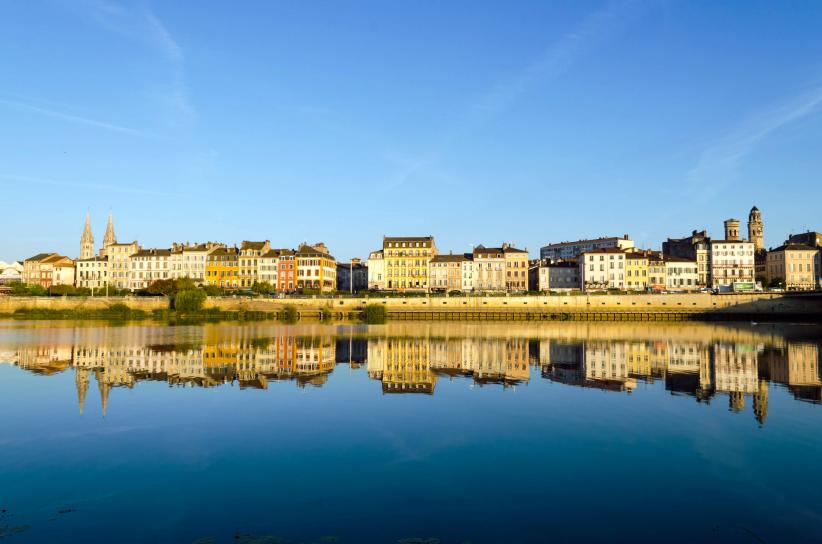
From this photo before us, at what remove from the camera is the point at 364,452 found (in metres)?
12.9

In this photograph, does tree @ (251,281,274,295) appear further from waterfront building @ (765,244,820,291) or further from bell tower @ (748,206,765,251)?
bell tower @ (748,206,765,251)

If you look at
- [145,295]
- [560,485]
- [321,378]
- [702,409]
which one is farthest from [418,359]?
[145,295]

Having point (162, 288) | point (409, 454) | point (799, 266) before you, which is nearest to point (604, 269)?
point (799, 266)

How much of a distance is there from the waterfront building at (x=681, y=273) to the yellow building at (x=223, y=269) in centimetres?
7271

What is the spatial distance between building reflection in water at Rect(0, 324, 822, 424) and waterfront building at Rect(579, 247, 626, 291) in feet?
164

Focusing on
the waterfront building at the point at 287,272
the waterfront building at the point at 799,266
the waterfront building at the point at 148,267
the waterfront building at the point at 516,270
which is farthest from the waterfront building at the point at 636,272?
the waterfront building at the point at 148,267

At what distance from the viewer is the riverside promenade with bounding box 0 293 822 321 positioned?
75188mm

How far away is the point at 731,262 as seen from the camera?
97.6 meters

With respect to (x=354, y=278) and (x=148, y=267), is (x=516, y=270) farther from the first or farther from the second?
A: (x=148, y=267)

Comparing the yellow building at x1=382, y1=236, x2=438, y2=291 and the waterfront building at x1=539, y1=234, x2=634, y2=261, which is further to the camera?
the waterfront building at x1=539, y1=234, x2=634, y2=261

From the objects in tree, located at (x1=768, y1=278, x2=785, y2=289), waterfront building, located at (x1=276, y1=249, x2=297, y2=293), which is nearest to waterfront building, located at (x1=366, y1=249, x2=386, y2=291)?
waterfront building, located at (x1=276, y1=249, x2=297, y2=293)

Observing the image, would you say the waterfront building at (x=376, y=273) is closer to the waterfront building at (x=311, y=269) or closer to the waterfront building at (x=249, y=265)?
the waterfront building at (x=311, y=269)

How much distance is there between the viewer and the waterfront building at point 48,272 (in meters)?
112

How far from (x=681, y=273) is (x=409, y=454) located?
9616 cm
